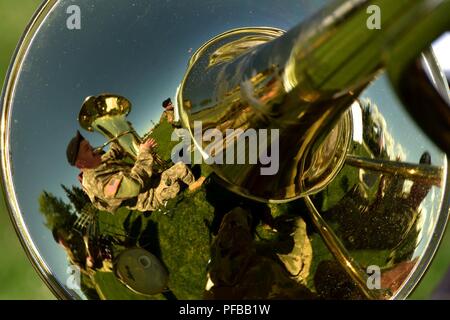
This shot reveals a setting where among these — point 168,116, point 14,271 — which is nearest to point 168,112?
point 168,116

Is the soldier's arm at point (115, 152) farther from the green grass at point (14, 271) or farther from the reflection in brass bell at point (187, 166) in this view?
the green grass at point (14, 271)

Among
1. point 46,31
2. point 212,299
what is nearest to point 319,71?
point 212,299

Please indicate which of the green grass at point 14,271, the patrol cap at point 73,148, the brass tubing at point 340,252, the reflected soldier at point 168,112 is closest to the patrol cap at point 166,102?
the reflected soldier at point 168,112

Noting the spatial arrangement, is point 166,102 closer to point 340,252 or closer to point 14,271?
point 340,252

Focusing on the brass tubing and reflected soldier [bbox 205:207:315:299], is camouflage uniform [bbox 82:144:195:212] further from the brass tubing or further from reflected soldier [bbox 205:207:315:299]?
the brass tubing

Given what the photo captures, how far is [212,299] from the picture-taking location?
1283mm

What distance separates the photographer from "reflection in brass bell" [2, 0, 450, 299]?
1261 mm

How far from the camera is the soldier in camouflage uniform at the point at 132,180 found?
1.25 meters

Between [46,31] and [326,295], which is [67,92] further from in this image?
[326,295]

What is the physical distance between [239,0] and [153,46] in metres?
0.17

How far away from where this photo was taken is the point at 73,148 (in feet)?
4.24

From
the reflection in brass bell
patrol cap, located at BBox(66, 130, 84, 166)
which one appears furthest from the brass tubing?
patrol cap, located at BBox(66, 130, 84, 166)

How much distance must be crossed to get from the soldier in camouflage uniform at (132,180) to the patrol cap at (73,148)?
0.6 inches
